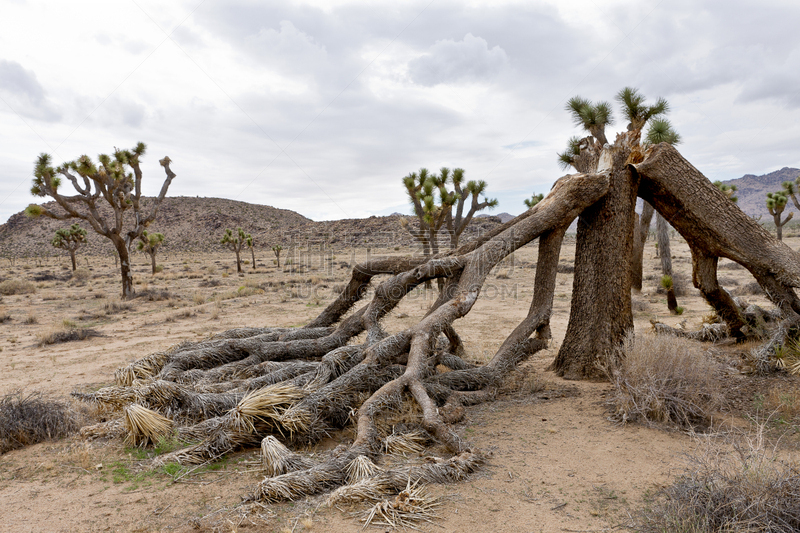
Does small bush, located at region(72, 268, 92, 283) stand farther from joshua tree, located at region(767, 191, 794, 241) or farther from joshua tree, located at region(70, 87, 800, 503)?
joshua tree, located at region(767, 191, 794, 241)

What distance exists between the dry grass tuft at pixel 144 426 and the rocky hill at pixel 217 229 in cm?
4782

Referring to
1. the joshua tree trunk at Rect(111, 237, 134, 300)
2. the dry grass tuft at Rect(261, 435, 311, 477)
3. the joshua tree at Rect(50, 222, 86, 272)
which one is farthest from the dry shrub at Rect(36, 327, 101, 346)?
the joshua tree at Rect(50, 222, 86, 272)

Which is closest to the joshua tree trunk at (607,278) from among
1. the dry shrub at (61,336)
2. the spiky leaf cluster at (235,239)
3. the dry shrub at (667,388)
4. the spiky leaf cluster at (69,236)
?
the dry shrub at (667,388)

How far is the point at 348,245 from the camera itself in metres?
57.6

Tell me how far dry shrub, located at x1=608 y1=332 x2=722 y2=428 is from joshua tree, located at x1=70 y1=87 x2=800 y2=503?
0.63 meters

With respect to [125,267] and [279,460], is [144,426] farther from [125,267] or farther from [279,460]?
[125,267]

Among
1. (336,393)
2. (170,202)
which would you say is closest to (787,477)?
(336,393)

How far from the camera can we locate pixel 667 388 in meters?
4.53

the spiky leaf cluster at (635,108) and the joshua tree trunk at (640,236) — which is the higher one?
the spiky leaf cluster at (635,108)

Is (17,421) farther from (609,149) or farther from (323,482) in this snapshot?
(609,149)

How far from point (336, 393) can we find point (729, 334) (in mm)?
6543

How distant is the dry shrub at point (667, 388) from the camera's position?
4.47 m

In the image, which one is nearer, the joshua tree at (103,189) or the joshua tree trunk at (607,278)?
the joshua tree trunk at (607,278)

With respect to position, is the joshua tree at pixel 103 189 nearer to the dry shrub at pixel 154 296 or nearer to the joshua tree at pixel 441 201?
the dry shrub at pixel 154 296
